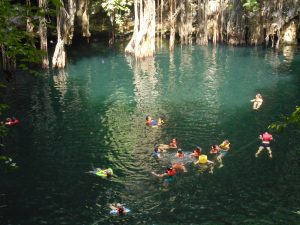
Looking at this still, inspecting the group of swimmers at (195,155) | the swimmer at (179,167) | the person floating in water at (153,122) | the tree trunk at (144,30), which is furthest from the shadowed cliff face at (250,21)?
the swimmer at (179,167)

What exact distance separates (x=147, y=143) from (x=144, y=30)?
24.1 meters

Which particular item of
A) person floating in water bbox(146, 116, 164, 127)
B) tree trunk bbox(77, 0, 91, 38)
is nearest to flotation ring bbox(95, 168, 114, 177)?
person floating in water bbox(146, 116, 164, 127)

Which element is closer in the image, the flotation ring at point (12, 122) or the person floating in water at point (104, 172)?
the person floating in water at point (104, 172)

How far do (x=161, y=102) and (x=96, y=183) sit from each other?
549 inches

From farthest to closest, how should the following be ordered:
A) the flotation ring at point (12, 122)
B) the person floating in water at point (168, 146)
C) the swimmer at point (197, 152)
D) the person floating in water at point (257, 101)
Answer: the person floating in water at point (257, 101) → the flotation ring at point (12, 122) → the person floating in water at point (168, 146) → the swimmer at point (197, 152)

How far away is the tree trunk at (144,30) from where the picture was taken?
47.1m

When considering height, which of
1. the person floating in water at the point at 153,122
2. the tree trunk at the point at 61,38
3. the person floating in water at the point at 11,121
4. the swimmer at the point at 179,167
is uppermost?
the tree trunk at the point at 61,38

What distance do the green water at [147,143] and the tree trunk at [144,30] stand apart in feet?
13.8

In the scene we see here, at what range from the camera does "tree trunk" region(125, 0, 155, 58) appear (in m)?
47.1

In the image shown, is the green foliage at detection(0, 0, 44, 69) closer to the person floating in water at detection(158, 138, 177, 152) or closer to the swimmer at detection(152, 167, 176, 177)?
the swimmer at detection(152, 167, 176, 177)

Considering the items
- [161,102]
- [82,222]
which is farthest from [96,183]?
[161,102]

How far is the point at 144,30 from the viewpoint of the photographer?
47312mm

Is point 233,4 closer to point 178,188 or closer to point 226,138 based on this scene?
point 226,138

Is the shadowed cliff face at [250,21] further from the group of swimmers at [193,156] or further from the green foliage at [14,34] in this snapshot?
the green foliage at [14,34]
